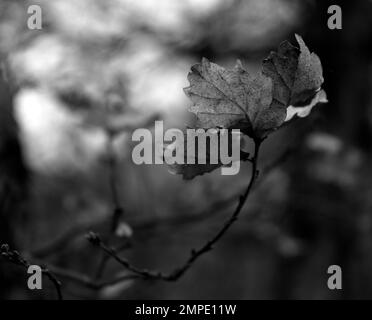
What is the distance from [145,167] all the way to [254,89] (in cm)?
308

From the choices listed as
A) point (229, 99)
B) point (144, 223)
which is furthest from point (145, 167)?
point (229, 99)

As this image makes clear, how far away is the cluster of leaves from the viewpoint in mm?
818

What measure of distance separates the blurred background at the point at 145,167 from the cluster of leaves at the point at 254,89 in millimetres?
583

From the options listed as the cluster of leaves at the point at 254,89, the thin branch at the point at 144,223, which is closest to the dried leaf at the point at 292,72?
the cluster of leaves at the point at 254,89

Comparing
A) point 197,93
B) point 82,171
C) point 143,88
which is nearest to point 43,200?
point 82,171

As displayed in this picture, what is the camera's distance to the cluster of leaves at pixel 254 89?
0.82 m

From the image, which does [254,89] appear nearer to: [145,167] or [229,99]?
[229,99]

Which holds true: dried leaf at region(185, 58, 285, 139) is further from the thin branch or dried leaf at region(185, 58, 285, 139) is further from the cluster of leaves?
the thin branch

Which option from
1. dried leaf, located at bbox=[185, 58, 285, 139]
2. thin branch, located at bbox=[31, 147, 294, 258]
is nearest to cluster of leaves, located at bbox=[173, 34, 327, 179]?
dried leaf, located at bbox=[185, 58, 285, 139]

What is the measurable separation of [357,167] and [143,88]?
1.60m

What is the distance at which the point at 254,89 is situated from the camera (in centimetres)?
82

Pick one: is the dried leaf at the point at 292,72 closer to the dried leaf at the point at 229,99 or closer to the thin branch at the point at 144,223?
the dried leaf at the point at 229,99
